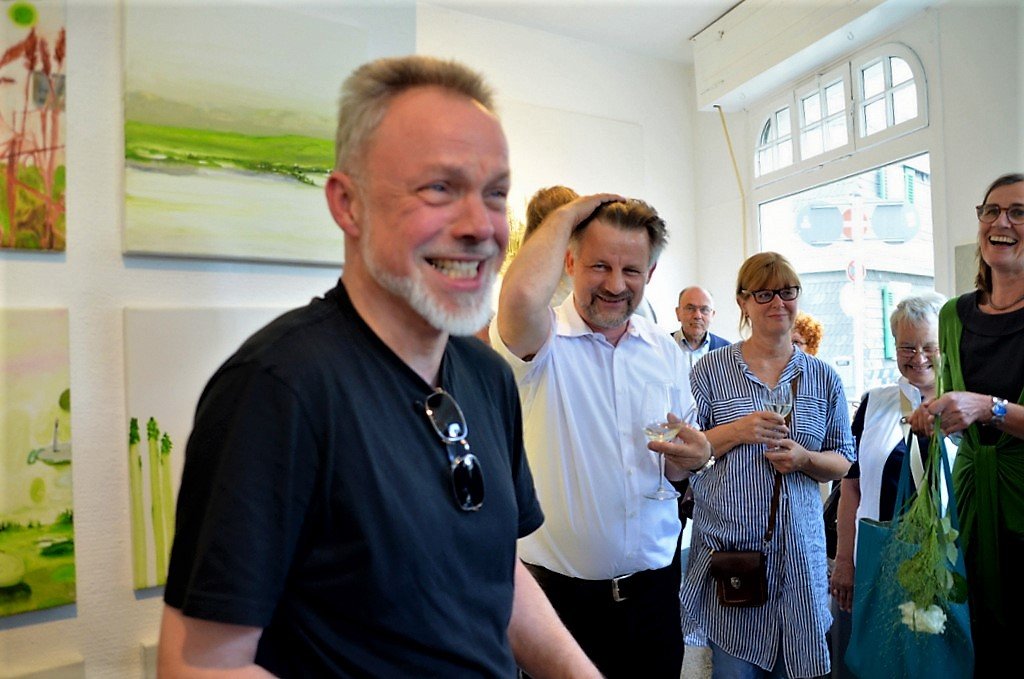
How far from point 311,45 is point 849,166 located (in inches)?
159

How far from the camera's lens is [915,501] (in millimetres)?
2113

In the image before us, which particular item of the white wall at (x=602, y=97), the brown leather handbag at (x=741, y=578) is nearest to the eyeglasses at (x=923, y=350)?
the brown leather handbag at (x=741, y=578)

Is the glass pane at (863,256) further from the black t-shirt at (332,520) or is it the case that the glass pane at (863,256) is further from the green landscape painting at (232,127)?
the black t-shirt at (332,520)

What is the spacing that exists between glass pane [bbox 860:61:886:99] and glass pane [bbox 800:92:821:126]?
1.38 feet

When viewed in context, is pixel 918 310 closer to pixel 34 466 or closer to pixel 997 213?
pixel 997 213

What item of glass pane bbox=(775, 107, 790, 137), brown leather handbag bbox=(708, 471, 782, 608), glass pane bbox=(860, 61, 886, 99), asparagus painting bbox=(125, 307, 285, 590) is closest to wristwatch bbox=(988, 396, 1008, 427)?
brown leather handbag bbox=(708, 471, 782, 608)

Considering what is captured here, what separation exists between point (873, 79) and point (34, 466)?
5.06 metres

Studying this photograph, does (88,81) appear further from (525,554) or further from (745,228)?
(745,228)

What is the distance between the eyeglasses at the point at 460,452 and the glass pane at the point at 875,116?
15.5 feet

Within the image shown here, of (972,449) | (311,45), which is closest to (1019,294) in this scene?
(972,449)

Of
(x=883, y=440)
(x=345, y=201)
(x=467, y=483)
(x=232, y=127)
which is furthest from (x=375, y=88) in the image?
(x=883, y=440)

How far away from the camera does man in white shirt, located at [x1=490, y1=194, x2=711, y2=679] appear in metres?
1.80

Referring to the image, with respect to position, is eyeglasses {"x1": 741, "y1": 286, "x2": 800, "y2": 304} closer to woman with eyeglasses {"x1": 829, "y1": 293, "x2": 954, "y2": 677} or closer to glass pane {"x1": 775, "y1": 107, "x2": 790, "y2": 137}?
woman with eyeglasses {"x1": 829, "y1": 293, "x2": 954, "y2": 677}

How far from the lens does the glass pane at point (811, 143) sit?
211 inches
